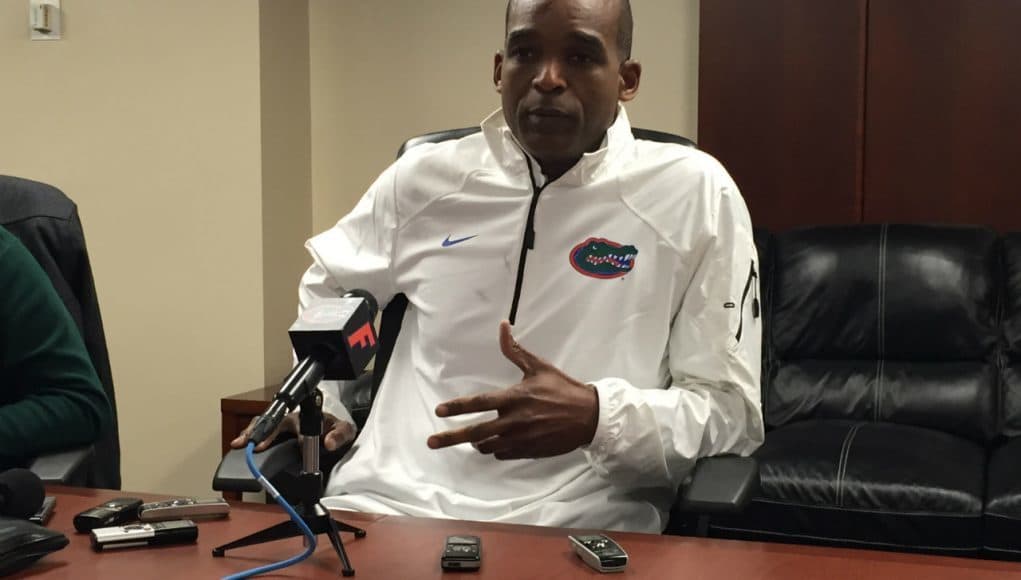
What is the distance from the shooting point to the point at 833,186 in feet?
10.6

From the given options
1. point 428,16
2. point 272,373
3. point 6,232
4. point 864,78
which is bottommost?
point 272,373

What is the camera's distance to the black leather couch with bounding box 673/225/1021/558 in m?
2.45

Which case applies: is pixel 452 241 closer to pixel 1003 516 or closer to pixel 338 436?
pixel 338 436

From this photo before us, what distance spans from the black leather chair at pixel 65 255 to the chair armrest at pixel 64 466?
0.47 ft

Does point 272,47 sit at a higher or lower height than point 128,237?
higher

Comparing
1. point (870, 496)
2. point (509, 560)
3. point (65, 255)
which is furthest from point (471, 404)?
point (870, 496)

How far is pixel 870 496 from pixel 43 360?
174cm

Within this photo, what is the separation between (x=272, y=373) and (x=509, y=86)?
2.01 m

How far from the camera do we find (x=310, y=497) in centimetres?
107

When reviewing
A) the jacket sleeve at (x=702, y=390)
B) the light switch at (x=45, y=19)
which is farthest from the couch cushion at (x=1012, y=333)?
the light switch at (x=45, y=19)

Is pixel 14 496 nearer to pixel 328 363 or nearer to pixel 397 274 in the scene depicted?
pixel 328 363

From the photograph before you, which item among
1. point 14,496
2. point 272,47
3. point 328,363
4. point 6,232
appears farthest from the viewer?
point 272,47

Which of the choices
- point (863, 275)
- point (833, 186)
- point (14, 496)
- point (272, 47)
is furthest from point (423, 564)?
point (272, 47)

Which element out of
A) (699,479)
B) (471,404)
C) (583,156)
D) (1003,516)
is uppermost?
(583,156)
